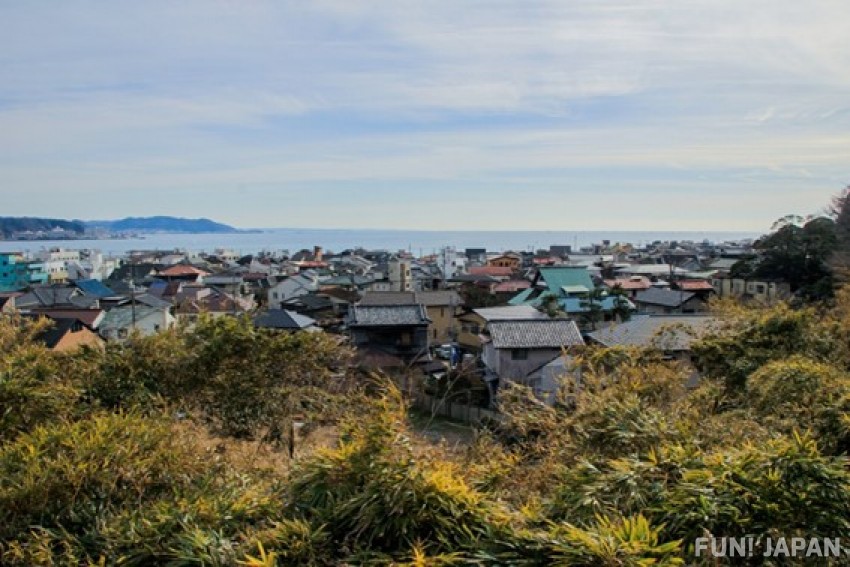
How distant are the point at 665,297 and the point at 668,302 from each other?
0.72m

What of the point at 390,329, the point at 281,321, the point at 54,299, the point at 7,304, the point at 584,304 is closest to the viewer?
the point at 390,329

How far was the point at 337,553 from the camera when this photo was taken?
→ 3.49 m

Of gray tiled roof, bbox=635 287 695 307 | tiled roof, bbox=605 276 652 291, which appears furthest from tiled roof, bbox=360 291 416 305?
tiled roof, bbox=605 276 652 291

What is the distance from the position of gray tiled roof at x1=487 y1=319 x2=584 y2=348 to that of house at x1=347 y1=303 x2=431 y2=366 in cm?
410

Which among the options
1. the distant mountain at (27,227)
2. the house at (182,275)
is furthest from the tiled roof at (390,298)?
the distant mountain at (27,227)

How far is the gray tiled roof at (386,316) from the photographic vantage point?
70.2 ft

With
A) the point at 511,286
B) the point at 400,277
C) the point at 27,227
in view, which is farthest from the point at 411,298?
the point at 27,227

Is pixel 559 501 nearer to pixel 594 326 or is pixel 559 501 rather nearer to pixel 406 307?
pixel 406 307

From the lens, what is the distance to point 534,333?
18.1m

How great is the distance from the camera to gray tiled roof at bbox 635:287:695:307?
2919 cm

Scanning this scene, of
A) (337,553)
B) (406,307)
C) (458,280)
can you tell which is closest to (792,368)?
(337,553)

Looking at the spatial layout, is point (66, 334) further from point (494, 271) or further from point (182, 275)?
point (494, 271)

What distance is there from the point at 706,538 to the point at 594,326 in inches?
839

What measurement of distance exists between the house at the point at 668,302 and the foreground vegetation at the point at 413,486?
927 inches
